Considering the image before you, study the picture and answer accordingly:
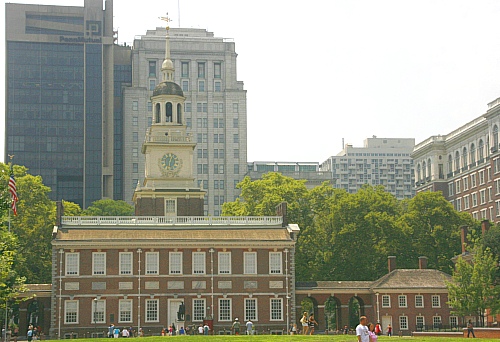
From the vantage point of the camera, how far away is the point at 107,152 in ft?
542

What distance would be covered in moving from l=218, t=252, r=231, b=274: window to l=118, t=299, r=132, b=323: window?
7364 millimetres

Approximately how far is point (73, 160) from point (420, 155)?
194 feet

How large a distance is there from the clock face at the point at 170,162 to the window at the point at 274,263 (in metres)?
13.3

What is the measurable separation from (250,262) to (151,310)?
8.35 m

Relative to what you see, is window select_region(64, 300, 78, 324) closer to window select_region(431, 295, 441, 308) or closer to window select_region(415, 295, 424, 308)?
window select_region(415, 295, 424, 308)

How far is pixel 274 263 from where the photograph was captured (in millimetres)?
73625

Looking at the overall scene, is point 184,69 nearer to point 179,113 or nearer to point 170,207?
point 179,113

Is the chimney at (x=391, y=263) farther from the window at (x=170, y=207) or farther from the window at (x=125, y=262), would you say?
the window at (x=125, y=262)

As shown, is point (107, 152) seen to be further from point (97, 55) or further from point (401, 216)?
point (401, 216)

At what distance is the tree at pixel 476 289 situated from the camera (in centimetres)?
7031

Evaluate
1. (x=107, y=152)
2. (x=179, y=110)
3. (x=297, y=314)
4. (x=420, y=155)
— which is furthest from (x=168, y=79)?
(x=107, y=152)

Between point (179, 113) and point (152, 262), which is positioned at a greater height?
point (179, 113)

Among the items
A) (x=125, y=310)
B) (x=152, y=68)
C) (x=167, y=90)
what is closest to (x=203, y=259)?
(x=125, y=310)

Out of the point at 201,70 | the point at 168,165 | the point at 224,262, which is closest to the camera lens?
the point at 224,262
